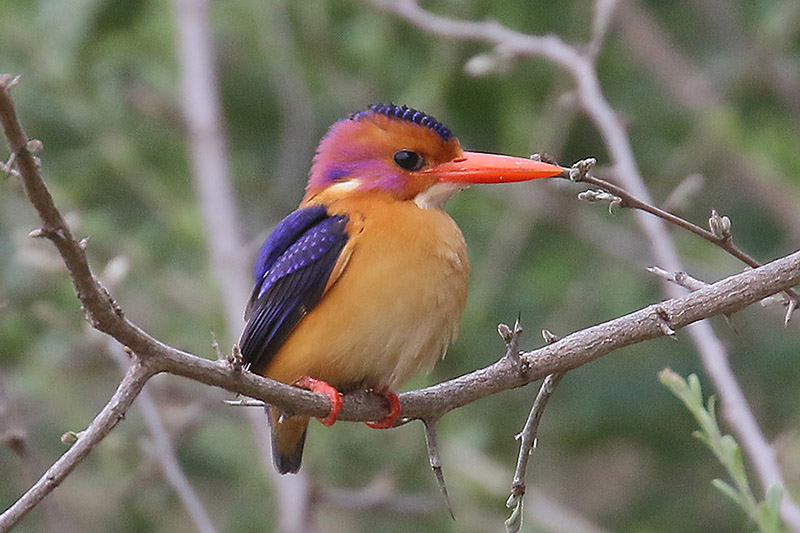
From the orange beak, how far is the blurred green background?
1317 millimetres

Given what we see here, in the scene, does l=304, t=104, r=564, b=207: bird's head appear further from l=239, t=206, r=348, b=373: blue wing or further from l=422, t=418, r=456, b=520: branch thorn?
l=422, t=418, r=456, b=520: branch thorn

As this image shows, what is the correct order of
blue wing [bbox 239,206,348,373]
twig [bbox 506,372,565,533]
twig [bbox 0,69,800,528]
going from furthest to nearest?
blue wing [bbox 239,206,348,373] → twig [bbox 506,372,565,533] → twig [bbox 0,69,800,528]

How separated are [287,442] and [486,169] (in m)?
0.75

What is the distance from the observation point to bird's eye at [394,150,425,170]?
104 inches

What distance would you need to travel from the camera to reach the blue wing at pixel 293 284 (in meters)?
2.41

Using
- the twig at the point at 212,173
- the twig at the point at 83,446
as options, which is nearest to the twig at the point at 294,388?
the twig at the point at 83,446

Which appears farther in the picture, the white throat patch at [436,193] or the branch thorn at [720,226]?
the white throat patch at [436,193]

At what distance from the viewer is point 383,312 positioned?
232 centimetres

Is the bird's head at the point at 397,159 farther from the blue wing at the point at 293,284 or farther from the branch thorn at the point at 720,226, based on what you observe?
the branch thorn at the point at 720,226

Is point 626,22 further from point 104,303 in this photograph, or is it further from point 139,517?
point 104,303

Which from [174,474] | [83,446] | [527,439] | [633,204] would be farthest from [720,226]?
[174,474]

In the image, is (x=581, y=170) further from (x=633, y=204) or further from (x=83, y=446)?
(x=83, y=446)

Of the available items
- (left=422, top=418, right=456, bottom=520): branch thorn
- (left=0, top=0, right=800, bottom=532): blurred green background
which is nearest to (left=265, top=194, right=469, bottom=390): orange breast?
(left=422, top=418, right=456, bottom=520): branch thorn

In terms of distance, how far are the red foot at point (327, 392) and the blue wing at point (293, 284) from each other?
0.12 meters
